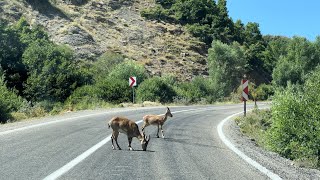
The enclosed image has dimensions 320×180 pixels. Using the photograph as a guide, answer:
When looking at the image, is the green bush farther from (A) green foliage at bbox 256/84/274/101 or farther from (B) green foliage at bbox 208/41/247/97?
(A) green foliage at bbox 256/84/274/101

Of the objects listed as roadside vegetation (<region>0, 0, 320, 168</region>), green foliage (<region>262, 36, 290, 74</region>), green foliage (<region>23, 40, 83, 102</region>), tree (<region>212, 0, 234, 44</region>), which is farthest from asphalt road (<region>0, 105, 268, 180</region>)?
tree (<region>212, 0, 234, 44</region>)

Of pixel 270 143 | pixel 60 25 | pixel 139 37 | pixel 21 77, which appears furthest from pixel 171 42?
pixel 270 143

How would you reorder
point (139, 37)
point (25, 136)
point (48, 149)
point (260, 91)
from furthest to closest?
1. point (139, 37)
2. point (260, 91)
3. point (25, 136)
4. point (48, 149)

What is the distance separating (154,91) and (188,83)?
1043cm

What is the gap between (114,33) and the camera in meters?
70.5

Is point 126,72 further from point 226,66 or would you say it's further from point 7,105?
point 7,105

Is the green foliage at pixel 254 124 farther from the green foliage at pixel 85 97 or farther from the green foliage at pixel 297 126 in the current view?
the green foliage at pixel 85 97

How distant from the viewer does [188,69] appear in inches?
2547

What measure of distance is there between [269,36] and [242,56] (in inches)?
3270

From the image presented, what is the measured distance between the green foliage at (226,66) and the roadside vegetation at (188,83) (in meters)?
0.14

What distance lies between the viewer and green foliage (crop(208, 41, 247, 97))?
A: 58688 mm

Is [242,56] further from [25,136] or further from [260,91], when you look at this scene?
[25,136]

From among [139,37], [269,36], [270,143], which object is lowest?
[270,143]

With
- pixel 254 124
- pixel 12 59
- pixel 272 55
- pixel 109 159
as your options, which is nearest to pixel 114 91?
pixel 12 59
